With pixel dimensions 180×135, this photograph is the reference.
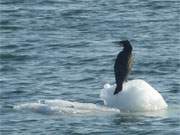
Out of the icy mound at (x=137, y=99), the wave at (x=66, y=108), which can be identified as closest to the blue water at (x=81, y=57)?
the wave at (x=66, y=108)

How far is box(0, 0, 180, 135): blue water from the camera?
17.4 meters

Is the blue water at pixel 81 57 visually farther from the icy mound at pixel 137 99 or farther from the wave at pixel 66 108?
the icy mound at pixel 137 99

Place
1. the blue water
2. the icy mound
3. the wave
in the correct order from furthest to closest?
the icy mound → the wave → the blue water

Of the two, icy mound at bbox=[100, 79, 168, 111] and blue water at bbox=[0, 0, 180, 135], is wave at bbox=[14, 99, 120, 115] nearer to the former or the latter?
blue water at bbox=[0, 0, 180, 135]

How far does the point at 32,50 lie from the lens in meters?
25.7

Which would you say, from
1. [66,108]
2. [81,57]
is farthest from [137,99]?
[81,57]

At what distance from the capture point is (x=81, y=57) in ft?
80.8

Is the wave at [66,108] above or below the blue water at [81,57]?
above

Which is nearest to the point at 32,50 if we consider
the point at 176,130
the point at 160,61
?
the point at 160,61

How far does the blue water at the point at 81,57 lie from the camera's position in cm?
1742

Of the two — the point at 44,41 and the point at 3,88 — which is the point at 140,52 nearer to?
the point at 44,41

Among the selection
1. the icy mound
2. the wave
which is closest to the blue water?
the wave

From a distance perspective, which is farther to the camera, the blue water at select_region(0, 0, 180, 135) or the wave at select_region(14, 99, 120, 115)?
the wave at select_region(14, 99, 120, 115)

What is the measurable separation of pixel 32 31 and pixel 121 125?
1145cm
